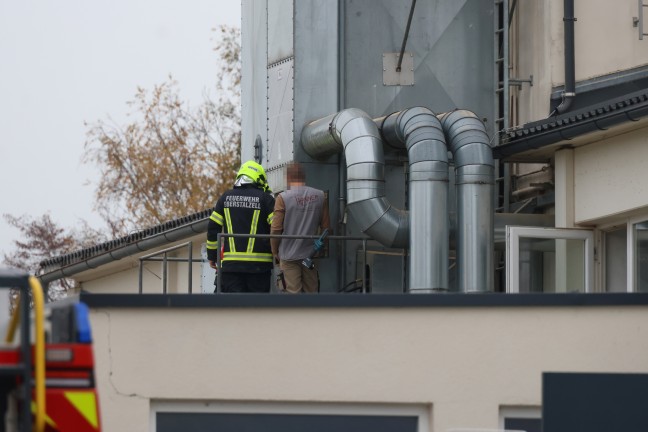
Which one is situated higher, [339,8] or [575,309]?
[339,8]

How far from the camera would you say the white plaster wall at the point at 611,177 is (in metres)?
15.8

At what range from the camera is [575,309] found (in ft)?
37.1

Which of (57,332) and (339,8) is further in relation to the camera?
(339,8)

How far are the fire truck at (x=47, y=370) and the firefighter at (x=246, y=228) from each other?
8.97 meters

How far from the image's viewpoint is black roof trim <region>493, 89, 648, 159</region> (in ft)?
49.6

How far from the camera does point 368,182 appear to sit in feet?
56.0

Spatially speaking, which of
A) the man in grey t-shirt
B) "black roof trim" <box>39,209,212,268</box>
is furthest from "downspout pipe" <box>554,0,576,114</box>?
"black roof trim" <box>39,209,212,268</box>

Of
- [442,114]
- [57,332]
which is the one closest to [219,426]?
[57,332]

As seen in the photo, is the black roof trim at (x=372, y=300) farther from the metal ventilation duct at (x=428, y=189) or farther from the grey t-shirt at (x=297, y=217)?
the metal ventilation duct at (x=428, y=189)

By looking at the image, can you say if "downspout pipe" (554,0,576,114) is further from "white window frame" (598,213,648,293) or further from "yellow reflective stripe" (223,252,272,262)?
"yellow reflective stripe" (223,252,272,262)

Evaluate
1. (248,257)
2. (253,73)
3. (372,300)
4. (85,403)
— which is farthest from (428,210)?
(85,403)

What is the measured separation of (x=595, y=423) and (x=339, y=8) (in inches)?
402

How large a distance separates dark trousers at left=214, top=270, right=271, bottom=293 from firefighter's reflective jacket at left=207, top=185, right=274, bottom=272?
79 millimetres

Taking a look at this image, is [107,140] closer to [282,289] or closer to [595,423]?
[282,289]
